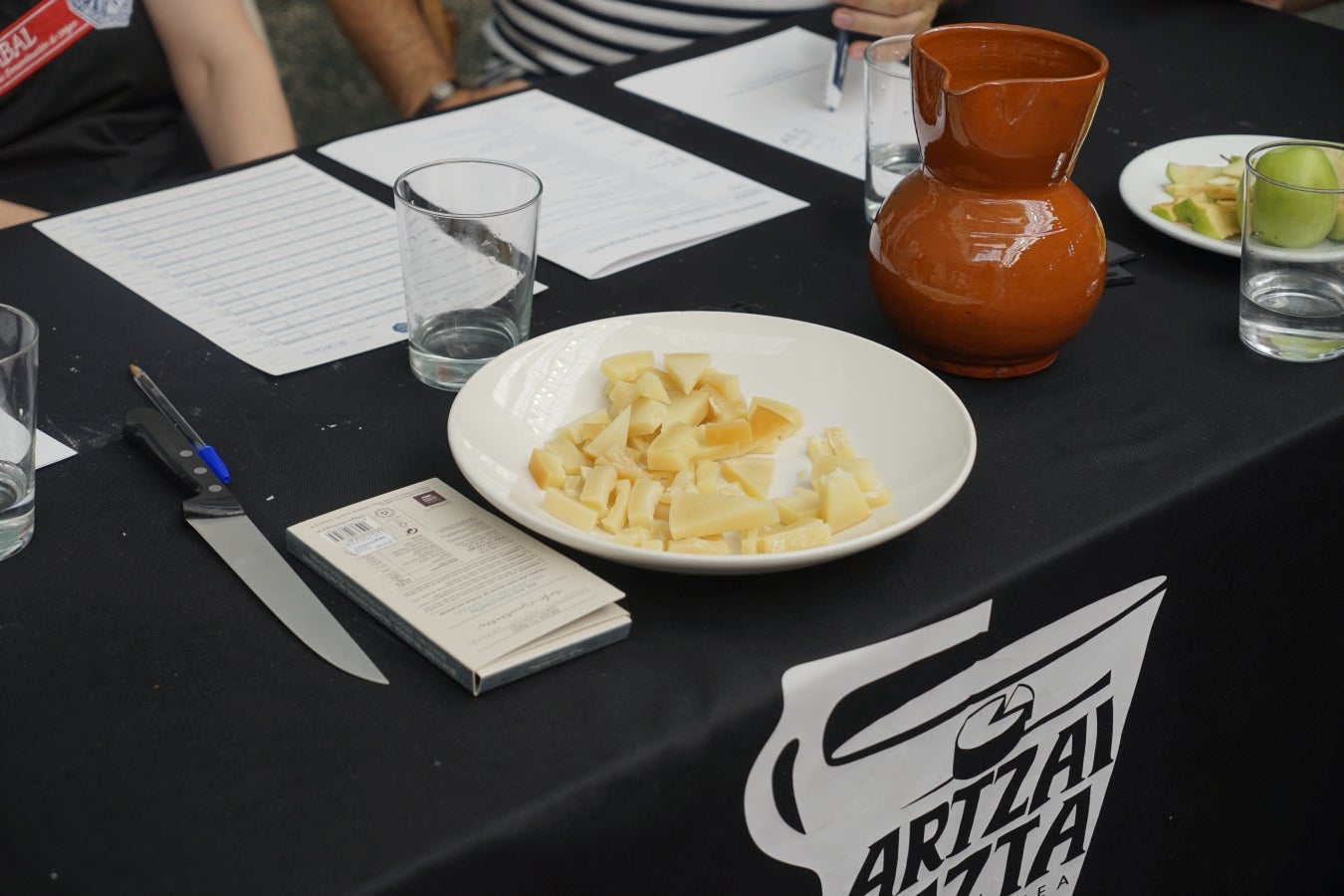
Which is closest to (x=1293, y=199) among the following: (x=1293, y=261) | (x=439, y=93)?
(x=1293, y=261)

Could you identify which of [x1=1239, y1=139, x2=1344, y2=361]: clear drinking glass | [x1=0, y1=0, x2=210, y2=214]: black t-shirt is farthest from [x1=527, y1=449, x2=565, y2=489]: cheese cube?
[x1=0, y1=0, x2=210, y2=214]: black t-shirt

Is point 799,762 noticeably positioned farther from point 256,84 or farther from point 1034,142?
point 256,84

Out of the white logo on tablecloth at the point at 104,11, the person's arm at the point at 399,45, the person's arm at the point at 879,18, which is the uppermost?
the person's arm at the point at 879,18

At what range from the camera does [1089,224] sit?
81 centimetres

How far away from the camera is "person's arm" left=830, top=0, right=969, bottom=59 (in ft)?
4.14

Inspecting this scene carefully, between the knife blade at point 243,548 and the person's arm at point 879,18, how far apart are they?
2.64 feet

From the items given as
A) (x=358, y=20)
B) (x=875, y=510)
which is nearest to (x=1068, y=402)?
(x=875, y=510)

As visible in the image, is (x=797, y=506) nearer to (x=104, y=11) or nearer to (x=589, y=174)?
(x=589, y=174)

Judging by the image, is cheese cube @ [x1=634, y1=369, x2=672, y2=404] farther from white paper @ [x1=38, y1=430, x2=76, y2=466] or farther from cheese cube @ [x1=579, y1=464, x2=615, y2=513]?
white paper @ [x1=38, y1=430, x2=76, y2=466]

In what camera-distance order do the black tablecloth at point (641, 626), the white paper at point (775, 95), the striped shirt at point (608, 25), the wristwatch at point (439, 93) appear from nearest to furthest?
the black tablecloth at point (641, 626), the white paper at point (775, 95), the striped shirt at point (608, 25), the wristwatch at point (439, 93)

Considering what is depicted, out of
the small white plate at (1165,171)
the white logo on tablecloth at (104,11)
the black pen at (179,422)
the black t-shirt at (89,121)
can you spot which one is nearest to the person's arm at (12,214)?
the black t-shirt at (89,121)

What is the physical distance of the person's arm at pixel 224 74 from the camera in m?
1.41

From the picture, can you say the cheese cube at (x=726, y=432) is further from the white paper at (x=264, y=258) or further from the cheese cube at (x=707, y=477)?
the white paper at (x=264, y=258)

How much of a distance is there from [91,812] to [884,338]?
0.58 meters
